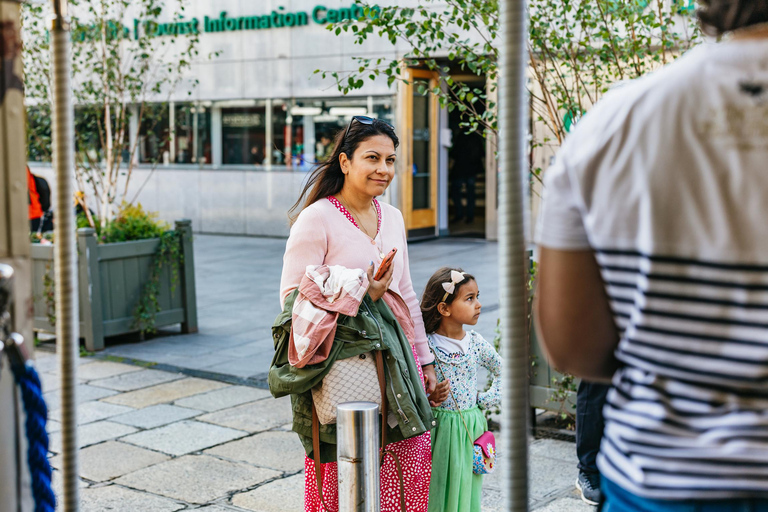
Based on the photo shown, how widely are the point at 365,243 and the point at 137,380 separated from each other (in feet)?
13.7

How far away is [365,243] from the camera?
3.31 metres

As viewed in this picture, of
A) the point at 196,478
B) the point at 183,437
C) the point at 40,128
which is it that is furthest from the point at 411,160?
the point at 196,478

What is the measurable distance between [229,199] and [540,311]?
617 inches

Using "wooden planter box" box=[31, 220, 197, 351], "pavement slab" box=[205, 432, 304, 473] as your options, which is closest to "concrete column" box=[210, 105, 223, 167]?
"wooden planter box" box=[31, 220, 197, 351]

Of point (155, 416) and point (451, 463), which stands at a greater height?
point (451, 463)

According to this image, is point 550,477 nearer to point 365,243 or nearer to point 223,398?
point 365,243

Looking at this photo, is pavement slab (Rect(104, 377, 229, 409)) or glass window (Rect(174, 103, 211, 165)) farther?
glass window (Rect(174, 103, 211, 165))

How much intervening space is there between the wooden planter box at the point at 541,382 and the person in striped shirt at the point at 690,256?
12.6ft

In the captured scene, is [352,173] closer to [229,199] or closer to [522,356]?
[522,356]

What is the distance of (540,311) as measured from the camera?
1476 mm

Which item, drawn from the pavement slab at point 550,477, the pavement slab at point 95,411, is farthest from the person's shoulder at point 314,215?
the pavement slab at point 95,411

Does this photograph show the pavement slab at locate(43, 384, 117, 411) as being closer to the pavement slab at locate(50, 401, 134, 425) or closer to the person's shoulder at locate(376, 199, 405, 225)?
the pavement slab at locate(50, 401, 134, 425)

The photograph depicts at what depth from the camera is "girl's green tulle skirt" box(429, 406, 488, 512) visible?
3.48m

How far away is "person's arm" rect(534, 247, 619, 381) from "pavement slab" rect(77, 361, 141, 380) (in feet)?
20.0
